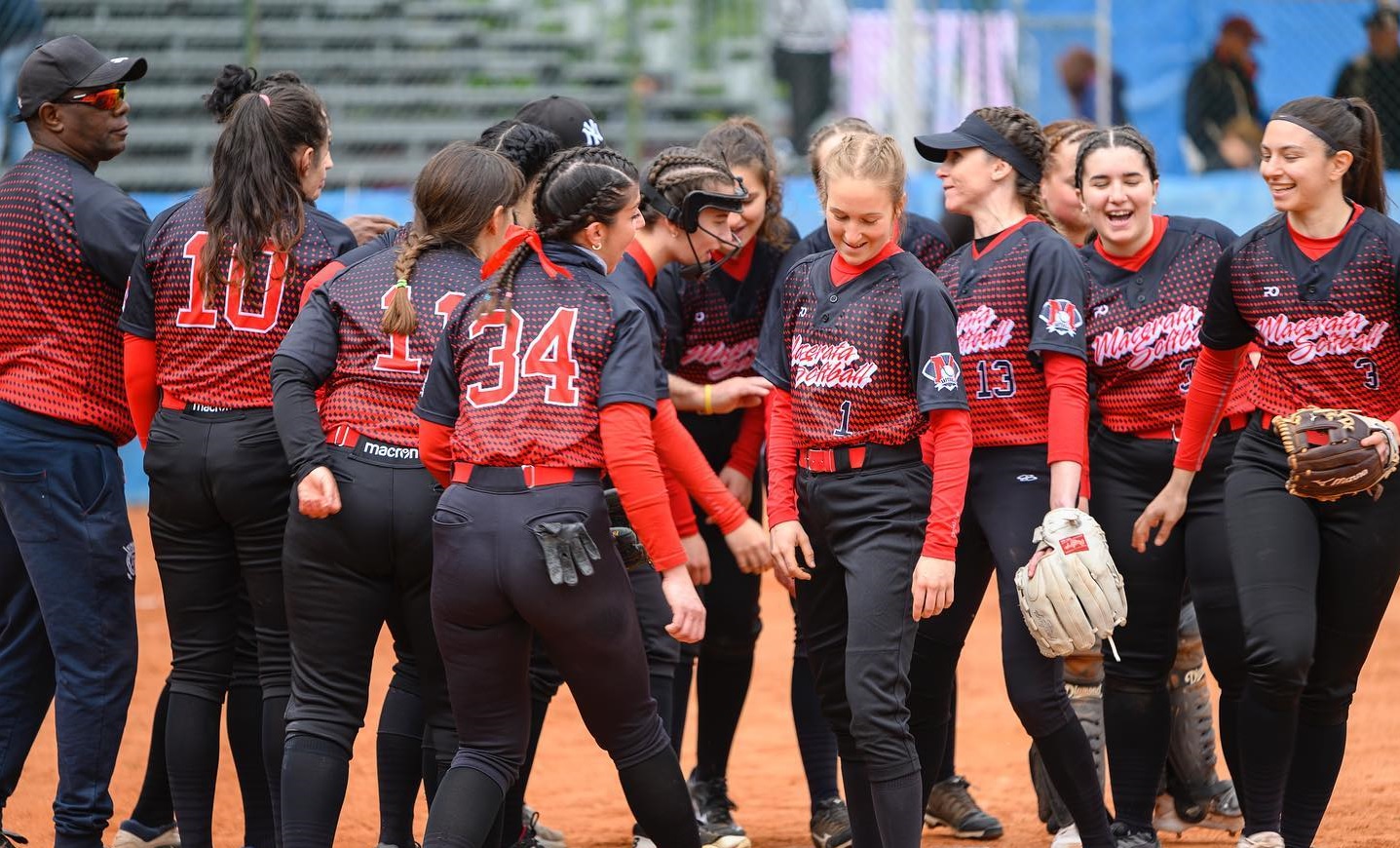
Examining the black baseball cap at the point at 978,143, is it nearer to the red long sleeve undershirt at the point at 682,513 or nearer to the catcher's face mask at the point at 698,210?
the catcher's face mask at the point at 698,210

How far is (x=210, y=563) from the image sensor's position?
4.28 m

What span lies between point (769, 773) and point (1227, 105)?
7575 mm

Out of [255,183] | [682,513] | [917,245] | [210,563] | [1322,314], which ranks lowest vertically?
[210,563]

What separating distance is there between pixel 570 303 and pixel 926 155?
1.39 meters

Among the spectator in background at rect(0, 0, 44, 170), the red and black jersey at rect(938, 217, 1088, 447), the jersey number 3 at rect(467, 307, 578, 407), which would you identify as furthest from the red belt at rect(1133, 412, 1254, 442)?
the spectator in background at rect(0, 0, 44, 170)

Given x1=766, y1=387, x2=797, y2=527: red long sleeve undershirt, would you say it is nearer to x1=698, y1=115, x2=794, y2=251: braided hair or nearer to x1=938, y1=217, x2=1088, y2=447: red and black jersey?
x1=938, y1=217, x2=1088, y2=447: red and black jersey

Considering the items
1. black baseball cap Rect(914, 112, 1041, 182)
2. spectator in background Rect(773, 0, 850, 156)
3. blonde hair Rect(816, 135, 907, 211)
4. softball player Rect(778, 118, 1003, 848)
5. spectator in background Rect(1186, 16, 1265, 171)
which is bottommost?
softball player Rect(778, 118, 1003, 848)

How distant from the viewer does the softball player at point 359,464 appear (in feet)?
12.7

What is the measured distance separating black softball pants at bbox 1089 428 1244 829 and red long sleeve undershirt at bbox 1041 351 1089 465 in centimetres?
51

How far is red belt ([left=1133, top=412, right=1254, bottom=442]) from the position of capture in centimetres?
460

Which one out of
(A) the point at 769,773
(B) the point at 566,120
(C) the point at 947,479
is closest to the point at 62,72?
(B) the point at 566,120

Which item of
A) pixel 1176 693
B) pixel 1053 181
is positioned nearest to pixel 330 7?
pixel 1053 181

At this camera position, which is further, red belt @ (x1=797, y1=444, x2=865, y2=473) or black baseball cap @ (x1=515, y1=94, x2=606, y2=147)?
black baseball cap @ (x1=515, y1=94, x2=606, y2=147)

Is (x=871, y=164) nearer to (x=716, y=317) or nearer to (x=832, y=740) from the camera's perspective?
(x=716, y=317)
